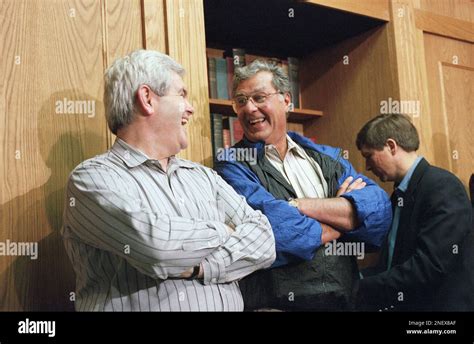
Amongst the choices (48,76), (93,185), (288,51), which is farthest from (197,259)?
(288,51)

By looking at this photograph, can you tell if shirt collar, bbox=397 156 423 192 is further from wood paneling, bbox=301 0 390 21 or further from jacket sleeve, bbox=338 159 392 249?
wood paneling, bbox=301 0 390 21

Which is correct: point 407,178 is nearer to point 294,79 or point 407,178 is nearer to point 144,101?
point 294,79

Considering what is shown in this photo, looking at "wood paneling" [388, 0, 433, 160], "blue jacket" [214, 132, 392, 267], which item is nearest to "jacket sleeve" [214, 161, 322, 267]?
"blue jacket" [214, 132, 392, 267]

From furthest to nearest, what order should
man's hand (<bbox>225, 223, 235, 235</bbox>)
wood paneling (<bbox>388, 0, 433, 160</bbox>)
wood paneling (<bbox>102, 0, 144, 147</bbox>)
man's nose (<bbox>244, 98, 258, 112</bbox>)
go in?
wood paneling (<bbox>388, 0, 433, 160</bbox>) → man's nose (<bbox>244, 98, 258, 112</bbox>) → wood paneling (<bbox>102, 0, 144, 147</bbox>) → man's hand (<bbox>225, 223, 235, 235</bbox>)

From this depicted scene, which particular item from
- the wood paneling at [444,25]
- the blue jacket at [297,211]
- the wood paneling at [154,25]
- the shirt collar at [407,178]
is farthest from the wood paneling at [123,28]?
the wood paneling at [444,25]

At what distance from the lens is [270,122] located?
2.37 metres

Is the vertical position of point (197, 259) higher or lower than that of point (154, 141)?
lower

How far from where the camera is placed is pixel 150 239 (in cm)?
164

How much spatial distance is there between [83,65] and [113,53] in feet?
0.33

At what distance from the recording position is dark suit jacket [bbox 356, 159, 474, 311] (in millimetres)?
2447

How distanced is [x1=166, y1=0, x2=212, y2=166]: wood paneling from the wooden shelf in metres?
0.30

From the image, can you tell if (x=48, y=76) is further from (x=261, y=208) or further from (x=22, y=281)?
(x=261, y=208)

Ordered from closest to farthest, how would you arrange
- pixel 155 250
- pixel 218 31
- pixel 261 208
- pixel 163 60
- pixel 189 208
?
pixel 155 250, pixel 189 208, pixel 163 60, pixel 261 208, pixel 218 31

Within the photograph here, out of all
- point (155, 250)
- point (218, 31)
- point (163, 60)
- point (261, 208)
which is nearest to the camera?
point (155, 250)
